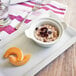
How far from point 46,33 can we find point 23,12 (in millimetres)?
274

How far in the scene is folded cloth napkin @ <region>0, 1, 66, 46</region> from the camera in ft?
2.73

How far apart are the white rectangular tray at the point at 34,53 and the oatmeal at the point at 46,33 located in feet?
0.14

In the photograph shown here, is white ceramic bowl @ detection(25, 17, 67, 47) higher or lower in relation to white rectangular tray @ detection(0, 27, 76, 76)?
higher

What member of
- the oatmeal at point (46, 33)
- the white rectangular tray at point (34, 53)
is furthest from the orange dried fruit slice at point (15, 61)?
the oatmeal at point (46, 33)

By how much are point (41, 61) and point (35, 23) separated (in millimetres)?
194

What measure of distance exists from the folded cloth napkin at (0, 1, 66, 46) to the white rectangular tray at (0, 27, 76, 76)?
8 cm

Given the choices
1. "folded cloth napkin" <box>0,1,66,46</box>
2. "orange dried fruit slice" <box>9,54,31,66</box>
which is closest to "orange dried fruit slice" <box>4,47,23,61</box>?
"orange dried fruit slice" <box>9,54,31,66</box>

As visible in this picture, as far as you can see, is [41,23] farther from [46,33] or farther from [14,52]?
[14,52]

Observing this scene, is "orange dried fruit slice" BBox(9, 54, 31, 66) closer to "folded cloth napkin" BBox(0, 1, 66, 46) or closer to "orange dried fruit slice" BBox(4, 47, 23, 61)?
"orange dried fruit slice" BBox(4, 47, 23, 61)

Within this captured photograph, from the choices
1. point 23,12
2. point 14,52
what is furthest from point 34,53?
point 23,12

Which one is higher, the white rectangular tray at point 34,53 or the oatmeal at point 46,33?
the oatmeal at point 46,33

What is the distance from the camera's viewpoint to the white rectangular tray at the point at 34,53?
64 cm

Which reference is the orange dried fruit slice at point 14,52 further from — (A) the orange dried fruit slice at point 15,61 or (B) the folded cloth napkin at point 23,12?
(B) the folded cloth napkin at point 23,12

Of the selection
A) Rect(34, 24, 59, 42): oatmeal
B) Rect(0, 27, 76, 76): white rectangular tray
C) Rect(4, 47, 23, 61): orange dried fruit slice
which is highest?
Rect(34, 24, 59, 42): oatmeal
